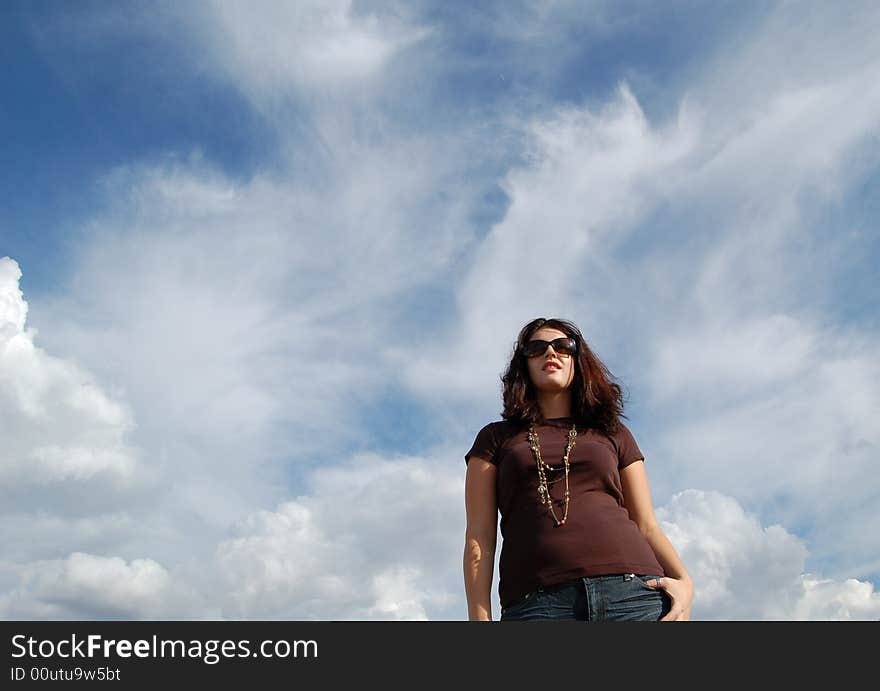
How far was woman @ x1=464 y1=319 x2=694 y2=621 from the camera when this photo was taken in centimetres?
588

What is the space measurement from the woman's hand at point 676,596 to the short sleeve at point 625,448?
1.08 meters

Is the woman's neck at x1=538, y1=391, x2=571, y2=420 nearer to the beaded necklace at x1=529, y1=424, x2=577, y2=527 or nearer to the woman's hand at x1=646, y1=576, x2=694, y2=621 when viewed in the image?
the beaded necklace at x1=529, y1=424, x2=577, y2=527

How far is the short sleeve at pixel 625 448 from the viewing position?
6.91m

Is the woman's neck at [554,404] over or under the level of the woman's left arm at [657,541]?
over

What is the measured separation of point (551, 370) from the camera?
7.23 meters

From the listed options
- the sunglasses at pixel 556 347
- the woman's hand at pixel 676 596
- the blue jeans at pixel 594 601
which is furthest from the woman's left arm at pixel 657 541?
the sunglasses at pixel 556 347

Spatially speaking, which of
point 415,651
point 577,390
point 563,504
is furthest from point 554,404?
point 415,651

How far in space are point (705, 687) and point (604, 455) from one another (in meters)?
2.08

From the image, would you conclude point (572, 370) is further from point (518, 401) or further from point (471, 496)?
point (471, 496)

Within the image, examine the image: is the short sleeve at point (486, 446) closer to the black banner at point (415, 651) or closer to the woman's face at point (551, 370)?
the woman's face at point (551, 370)

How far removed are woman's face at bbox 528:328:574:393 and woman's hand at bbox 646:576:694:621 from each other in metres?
1.90

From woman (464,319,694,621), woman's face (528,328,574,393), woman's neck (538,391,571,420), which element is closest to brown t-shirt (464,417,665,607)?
woman (464,319,694,621)

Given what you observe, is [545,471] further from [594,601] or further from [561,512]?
[594,601]

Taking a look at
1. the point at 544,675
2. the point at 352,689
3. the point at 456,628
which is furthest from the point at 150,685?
the point at 544,675
